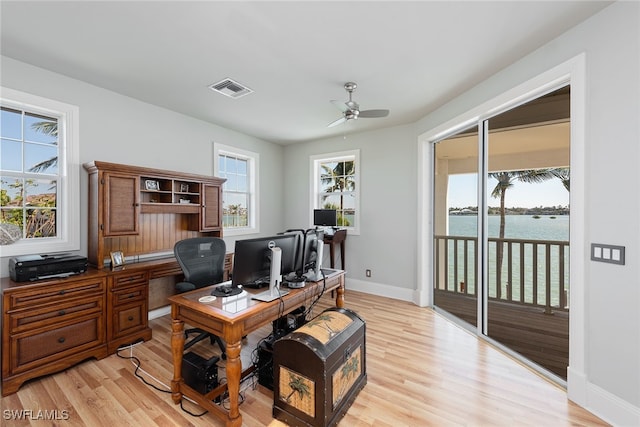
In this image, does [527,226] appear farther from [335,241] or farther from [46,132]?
[46,132]

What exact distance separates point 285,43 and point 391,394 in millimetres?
2896

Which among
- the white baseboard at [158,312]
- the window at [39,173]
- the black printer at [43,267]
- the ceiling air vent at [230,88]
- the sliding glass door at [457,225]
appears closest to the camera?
the black printer at [43,267]

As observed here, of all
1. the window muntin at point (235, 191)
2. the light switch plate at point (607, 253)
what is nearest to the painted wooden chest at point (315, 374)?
the light switch plate at point (607, 253)

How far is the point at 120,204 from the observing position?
279cm

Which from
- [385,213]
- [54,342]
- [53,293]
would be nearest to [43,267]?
[53,293]

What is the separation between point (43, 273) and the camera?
7.37 ft

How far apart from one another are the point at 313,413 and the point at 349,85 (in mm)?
2897

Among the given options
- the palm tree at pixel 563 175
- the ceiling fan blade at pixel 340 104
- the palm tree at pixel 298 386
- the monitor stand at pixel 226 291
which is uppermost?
the ceiling fan blade at pixel 340 104

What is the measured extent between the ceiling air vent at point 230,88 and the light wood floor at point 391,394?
2.78m

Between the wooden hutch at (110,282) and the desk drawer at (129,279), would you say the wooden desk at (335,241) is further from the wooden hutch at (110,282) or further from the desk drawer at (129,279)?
the desk drawer at (129,279)

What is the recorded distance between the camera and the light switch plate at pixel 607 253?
5.51ft

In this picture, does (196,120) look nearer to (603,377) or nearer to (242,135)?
(242,135)

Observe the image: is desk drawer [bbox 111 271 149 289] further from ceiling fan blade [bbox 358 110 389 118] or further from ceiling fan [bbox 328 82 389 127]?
ceiling fan blade [bbox 358 110 389 118]

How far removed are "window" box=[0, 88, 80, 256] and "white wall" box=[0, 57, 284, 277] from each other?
0.09 meters
